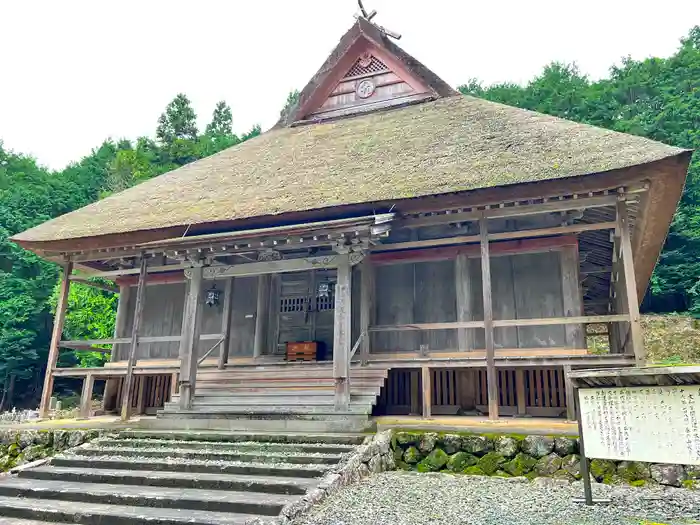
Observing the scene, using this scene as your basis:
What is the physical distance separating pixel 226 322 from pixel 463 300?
205 inches

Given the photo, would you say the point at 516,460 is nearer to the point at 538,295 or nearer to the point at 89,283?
the point at 538,295

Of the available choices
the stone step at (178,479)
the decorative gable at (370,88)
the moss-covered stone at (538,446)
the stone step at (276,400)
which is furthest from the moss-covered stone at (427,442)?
the decorative gable at (370,88)

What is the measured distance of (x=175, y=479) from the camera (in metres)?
5.95

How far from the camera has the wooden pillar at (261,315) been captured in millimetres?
11148

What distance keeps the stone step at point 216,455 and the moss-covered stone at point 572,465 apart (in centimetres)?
284

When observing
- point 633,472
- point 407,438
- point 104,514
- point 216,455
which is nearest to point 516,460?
point 633,472

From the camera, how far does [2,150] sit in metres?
39.2

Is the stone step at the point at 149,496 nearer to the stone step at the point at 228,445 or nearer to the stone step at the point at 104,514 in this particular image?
the stone step at the point at 104,514

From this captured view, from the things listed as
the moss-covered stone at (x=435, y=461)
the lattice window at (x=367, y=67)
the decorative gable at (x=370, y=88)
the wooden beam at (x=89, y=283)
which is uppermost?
the lattice window at (x=367, y=67)

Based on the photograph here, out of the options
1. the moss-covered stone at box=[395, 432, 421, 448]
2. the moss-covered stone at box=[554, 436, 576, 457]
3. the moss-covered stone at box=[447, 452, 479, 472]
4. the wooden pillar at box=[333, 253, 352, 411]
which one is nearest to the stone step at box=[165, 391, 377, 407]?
the wooden pillar at box=[333, 253, 352, 411]

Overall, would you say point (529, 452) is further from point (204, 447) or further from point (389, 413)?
point (204, 447)

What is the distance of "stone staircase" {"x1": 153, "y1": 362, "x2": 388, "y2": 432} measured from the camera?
7824mm

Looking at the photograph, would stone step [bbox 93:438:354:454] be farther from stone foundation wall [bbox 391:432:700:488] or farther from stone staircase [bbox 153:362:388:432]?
stone foundation wall [bbox 391:432:700:488]

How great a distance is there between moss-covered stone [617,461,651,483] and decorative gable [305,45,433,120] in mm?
10577
